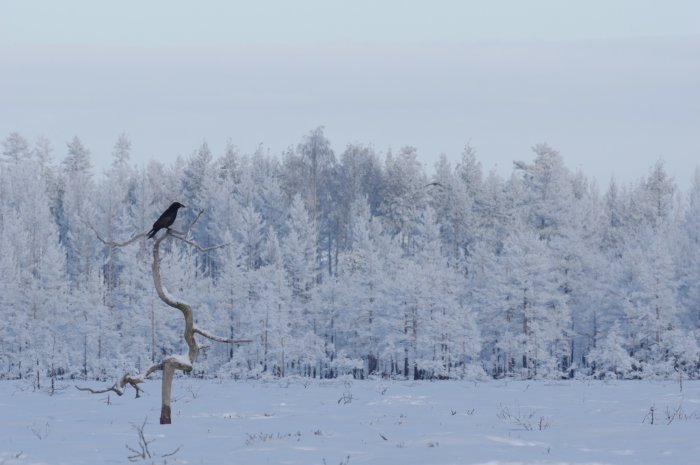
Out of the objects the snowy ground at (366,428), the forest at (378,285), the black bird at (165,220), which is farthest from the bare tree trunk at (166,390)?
the forest at (378,285)

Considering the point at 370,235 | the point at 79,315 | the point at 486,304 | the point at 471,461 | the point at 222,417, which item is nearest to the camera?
the point at 471,461

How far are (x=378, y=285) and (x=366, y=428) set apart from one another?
33.6 metres

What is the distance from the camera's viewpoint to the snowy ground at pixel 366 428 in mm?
11555

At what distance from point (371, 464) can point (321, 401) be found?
11713mm

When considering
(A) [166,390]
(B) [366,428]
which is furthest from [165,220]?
(B) [366,428]

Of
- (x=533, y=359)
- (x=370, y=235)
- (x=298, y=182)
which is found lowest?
(x=533, y=359)

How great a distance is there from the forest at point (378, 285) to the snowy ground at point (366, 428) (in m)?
15.4

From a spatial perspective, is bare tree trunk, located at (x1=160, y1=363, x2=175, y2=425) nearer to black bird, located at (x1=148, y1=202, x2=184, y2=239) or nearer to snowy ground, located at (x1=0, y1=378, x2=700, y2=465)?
snowy ground, located at (x1=0, y1=378, x2=700, y2=465)

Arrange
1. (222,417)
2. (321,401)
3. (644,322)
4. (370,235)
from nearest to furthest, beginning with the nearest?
(222,417), (321,401), (644,322), (370,235)

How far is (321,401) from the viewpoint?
22.5 metres

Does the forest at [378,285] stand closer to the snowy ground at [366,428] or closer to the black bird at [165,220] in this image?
the snowy ground at [366,428]

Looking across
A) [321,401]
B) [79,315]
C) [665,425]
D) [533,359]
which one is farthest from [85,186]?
[665,425]

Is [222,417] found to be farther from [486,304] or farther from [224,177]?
[224,177]

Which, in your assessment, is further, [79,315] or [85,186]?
[85,186]
